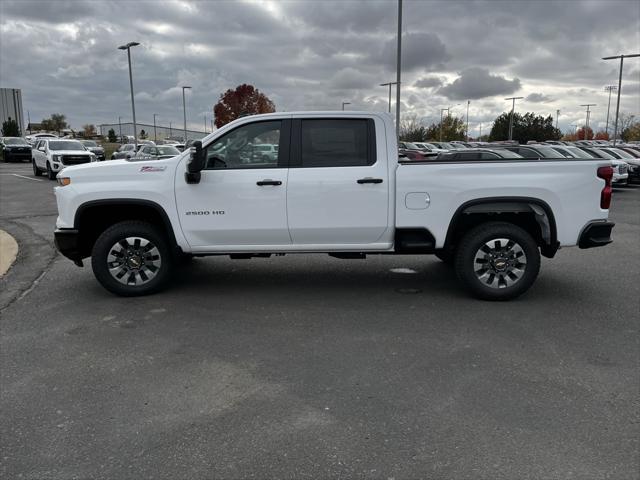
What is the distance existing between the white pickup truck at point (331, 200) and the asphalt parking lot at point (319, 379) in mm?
562

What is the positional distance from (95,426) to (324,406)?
4.71 ft

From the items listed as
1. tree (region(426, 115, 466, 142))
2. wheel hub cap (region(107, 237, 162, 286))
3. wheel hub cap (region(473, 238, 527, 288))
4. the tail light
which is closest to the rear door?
wheel hub cap (region(473, 238, 527, 288))

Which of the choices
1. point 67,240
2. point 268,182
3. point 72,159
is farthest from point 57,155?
point 268,182

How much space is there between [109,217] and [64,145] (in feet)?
72.7

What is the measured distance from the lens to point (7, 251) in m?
9.00

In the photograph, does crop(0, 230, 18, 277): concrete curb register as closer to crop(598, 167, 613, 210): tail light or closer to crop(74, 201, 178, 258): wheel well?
crop(74, 201, 178, 258): wheel well

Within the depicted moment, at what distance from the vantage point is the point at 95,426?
136 inches

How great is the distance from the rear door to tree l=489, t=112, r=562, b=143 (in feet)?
284

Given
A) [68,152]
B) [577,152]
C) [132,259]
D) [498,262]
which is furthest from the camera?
[68,152]

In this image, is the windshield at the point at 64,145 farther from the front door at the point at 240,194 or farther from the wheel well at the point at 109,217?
the front door at the point at 240,194

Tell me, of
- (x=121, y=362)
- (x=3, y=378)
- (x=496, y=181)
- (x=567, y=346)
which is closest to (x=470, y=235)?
(x=496, y=181)

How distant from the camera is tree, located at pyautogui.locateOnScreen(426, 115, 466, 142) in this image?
284 feet

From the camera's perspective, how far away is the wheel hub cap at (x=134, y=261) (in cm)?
614

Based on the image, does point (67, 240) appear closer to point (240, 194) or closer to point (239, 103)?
point (240, 194)
